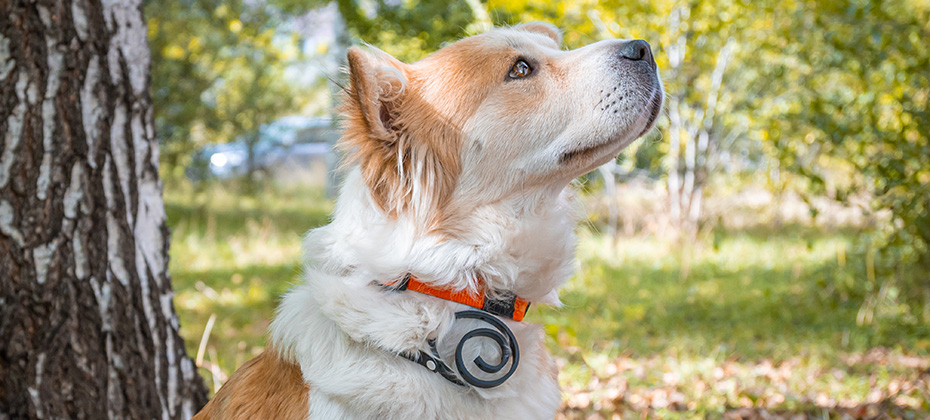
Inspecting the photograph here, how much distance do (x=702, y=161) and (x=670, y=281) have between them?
217cm

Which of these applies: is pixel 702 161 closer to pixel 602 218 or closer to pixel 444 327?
pixel 602 218

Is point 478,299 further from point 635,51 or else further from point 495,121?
point 635,51

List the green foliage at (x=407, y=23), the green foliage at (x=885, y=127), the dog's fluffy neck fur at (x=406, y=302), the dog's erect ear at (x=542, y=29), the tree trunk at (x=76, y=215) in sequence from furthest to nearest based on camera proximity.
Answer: the green foliage at (x=407, y=23) < the green foliage at (x=885, y=127) < the dog's erect ear at (x=542, y=29) < the tree trunk at (x=76, y=215) < the dog's fluffy neck fur at (x=406, y=302)

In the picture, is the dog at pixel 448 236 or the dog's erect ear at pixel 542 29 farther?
the dog's erect ear at pixel 542 29

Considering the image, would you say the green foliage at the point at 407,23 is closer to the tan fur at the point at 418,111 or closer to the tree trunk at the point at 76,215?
the tree trunk at the point at 76,215

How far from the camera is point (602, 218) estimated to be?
10.6 metres

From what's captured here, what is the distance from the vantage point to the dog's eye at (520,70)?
A: 209 centimetres

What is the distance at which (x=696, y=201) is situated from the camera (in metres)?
8.27

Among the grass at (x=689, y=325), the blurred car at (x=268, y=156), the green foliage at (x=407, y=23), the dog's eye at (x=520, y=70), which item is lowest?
the blurred car at (x=268, y=156)

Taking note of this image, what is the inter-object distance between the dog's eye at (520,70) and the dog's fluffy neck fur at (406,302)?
371 mm

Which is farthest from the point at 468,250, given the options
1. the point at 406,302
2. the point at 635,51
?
the point at 635,51

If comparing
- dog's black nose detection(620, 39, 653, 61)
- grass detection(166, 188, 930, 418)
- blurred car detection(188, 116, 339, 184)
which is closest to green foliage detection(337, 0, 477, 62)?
blurred car detection(188, 116, 339, 184)

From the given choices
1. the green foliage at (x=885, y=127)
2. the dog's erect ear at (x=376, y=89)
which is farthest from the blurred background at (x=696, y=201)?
the dog's erect ear at (x=376, y=89)

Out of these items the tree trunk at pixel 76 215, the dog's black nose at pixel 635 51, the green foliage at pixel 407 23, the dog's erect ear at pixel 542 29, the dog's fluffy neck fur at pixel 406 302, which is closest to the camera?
the dog's fluffy neck fur at pixel 406 302
